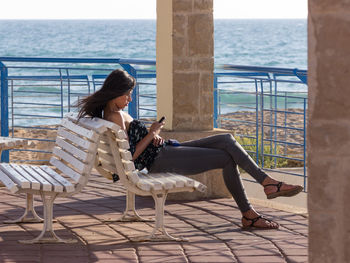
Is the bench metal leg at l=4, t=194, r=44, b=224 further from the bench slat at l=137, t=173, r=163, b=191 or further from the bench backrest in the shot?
the bench slat at l=137, t=173, r=163, b=191

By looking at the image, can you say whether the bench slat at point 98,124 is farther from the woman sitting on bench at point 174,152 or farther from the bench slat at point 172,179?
the bench slat at point 172,179

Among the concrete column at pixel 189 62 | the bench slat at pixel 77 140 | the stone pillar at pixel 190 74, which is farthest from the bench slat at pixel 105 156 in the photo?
the concrete column at pixel 189 62

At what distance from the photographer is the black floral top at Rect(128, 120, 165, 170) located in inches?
215

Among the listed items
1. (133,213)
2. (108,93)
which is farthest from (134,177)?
(133,213)

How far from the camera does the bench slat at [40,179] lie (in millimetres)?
4864

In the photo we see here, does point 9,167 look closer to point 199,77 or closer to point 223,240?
point 223,240

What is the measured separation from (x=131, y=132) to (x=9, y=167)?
0.84 meters

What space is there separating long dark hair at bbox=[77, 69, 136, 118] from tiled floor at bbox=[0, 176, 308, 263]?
795 millimetres

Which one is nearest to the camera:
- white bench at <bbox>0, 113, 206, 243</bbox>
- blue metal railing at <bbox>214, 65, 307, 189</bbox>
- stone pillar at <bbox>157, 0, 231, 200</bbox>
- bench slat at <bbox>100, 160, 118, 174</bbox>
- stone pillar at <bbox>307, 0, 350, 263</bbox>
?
stone pillar at <bbox>307, 0, 350, 263</bbox>

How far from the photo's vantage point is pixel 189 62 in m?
6.71

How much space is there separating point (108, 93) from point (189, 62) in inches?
55.7

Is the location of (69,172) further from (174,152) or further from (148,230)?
(174,152)

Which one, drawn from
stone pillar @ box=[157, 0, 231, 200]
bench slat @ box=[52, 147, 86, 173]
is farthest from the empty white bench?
stone pillar @ box=[157, 0, 231, 200]

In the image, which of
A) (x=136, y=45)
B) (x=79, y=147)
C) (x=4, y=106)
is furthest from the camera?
(x=136, y=45)
